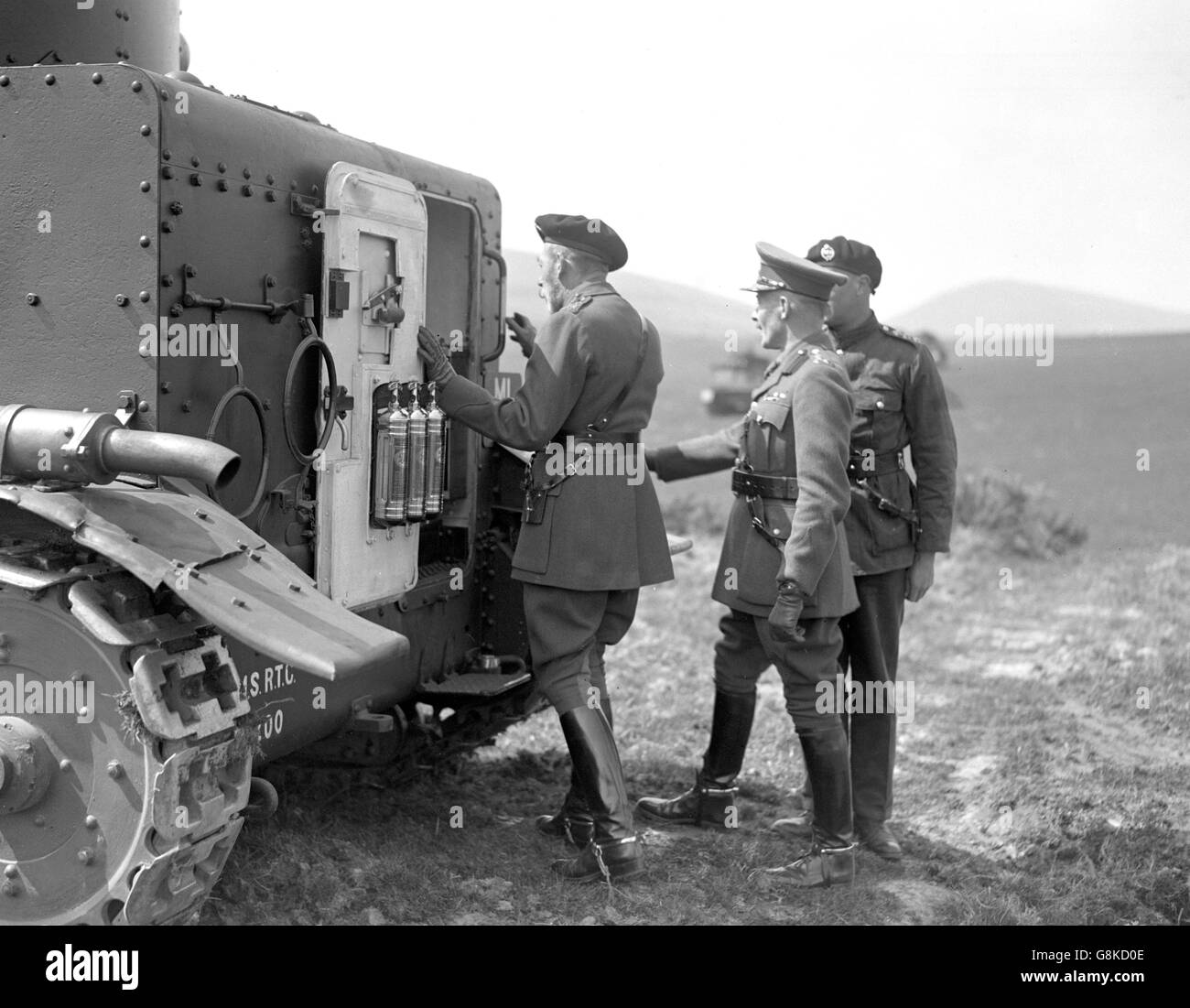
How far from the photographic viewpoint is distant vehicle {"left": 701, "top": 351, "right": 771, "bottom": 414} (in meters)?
28.7

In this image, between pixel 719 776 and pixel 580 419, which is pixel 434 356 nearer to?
pixel 580 419

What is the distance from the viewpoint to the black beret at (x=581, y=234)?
536 centimetres

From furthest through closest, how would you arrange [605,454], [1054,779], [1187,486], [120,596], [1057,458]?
1. [1057,458]
2. [1187,486]
3. [1054,779]
4. [605,454]
5. [120,596]

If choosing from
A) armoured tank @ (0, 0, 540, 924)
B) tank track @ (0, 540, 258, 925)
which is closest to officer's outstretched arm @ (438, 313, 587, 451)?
armoured tank @ (0, 0, 540, 924)

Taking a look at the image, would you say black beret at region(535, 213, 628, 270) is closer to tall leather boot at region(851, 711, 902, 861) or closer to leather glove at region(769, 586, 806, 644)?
leather glove at region(769, 586, 806, 644)

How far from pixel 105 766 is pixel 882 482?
337 cm

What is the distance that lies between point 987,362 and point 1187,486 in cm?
2166

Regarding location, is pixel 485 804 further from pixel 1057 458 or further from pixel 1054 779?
pixel 1057 458

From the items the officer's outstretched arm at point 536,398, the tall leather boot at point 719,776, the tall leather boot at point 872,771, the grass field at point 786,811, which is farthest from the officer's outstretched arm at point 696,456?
the grass field at point 786,811

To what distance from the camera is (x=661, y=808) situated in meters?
6.09

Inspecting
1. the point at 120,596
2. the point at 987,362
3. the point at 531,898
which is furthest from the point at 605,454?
the point at 987,362

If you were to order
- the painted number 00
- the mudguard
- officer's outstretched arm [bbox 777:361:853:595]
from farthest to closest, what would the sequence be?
officer's outstretched arm [bbox 777:361:853:595] < the painted number 00 < the mudguard

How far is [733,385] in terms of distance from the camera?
30062 mm

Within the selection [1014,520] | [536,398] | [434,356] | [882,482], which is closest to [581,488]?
[536,398]
